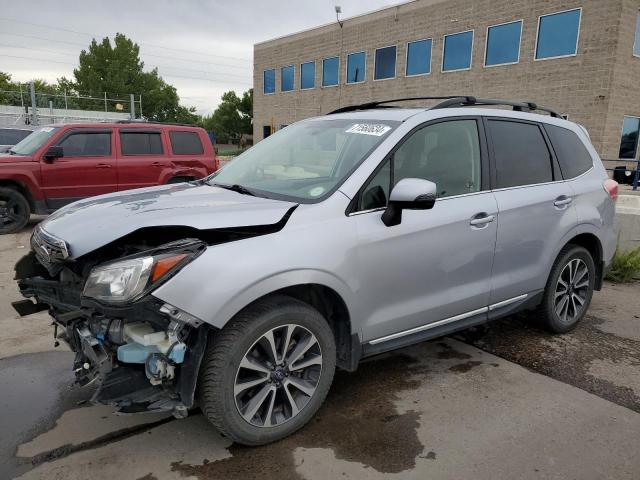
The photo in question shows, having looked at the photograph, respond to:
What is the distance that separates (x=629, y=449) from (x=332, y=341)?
1707 mm

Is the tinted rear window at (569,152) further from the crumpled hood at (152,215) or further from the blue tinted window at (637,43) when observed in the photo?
the blue tinted window at (637,43)

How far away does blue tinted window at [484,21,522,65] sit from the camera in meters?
19.7

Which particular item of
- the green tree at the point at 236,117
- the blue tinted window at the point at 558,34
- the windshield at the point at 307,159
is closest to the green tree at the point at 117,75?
the green tree at the point at 236,117

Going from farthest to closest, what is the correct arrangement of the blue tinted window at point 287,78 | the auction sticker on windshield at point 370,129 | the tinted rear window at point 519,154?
the blue tinted window at point 287,78
the tinted rear window at point 519,154
the auction sticker on windshield at point 370,129

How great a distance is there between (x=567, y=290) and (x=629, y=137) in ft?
57.7

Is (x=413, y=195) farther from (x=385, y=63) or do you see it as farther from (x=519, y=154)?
(x=385, y=63)

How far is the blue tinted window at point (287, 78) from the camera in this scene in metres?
31.8

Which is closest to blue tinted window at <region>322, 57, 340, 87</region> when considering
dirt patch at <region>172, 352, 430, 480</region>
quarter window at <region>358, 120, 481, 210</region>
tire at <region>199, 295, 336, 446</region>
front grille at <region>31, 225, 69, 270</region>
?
quarter window at <region>358, 120, 481, 210</region>

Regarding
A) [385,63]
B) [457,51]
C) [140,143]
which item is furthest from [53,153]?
[385,63]

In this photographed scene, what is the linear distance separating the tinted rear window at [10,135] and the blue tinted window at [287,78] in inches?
821

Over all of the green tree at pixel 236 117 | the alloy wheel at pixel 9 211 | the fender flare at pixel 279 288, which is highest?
the green tree at pixel 236 117

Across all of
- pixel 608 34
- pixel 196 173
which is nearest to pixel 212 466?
pixel 196 173

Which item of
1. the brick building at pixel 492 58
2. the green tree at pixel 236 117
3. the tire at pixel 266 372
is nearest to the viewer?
the tire at pixel 266 372

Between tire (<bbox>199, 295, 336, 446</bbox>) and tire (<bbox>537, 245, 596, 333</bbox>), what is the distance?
7.21ft
